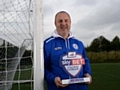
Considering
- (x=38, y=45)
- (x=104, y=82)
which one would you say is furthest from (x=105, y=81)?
(x=38, y=45)

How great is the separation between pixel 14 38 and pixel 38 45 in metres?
1.18

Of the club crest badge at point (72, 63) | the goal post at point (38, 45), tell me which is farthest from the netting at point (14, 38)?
the club crest badge at point (72, 63)

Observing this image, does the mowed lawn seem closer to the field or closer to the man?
the field

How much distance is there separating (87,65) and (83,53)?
10cm

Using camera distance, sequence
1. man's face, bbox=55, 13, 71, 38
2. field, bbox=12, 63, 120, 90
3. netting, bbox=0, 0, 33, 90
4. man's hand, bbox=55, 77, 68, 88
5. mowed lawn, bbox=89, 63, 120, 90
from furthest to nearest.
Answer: mowed lawn, bbox=89, 63, 120, 90 < field, bbox=12, 63, 120, 90 < netting, bbox=0, 0, 33, 90 < man's face, bbox=55, 13, 71, 38 < man's hand, bbox=55, 77, 68, 88

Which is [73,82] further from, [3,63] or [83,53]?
[3,63]

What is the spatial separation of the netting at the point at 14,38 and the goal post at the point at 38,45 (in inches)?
17.9

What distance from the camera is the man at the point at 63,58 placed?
1.90m

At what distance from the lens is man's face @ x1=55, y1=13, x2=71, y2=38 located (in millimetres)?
1962

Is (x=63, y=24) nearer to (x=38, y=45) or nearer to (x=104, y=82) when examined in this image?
(x=38, y=45)

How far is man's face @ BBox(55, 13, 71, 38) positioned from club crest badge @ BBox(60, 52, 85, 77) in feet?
0.59

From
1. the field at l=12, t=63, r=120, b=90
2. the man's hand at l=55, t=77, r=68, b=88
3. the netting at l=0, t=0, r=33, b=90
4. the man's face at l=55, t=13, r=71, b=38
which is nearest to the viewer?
the man's hand at l=55, t=77, r=68, b=88

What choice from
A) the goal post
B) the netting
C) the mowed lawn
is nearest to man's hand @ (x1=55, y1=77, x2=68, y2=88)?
the goal post

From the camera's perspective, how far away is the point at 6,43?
310cm
